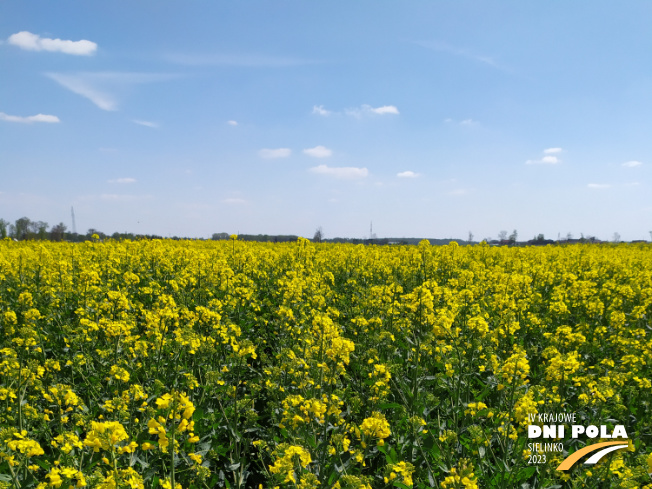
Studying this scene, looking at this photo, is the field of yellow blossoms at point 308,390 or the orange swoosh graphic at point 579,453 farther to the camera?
the orange swoosh graphic at point 579,453

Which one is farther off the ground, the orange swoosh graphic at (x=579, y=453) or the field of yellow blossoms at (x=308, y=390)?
the field of yellow blossoms at (x=308, y=390)

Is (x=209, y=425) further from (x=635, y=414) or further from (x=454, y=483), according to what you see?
(x=635, y=414)

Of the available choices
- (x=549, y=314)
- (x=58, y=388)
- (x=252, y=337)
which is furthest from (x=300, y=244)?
(x=58, y=388)

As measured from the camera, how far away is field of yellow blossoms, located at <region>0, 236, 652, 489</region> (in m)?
2.78

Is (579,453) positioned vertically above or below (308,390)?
below

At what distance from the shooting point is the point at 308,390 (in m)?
3.71

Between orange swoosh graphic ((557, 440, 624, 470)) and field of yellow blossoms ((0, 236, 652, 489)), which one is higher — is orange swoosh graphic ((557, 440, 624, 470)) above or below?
below

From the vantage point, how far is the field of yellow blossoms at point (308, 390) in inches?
109

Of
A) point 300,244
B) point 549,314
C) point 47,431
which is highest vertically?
point 300,244

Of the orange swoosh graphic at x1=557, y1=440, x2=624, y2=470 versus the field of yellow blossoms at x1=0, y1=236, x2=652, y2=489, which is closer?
the field of yellow blossoms at x1=0, y1=236, x2=652, y2=489

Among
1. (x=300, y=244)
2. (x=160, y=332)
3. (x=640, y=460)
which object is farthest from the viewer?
(x=300, y=244)

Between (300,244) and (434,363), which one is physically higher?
(300,244)

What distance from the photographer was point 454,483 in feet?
7.58

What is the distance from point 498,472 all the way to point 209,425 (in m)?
2.51
